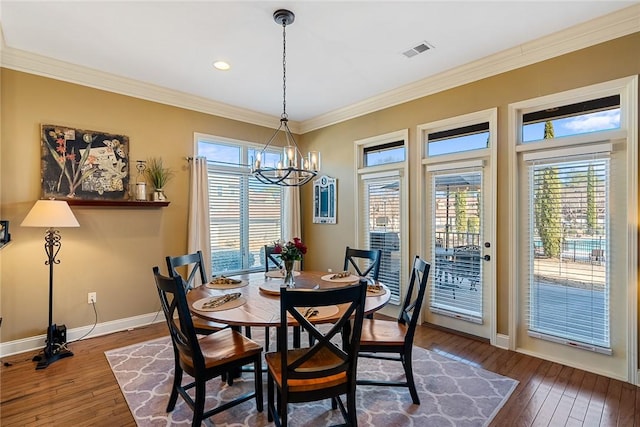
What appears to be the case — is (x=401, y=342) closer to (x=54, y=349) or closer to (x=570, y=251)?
(x=570, y=251)

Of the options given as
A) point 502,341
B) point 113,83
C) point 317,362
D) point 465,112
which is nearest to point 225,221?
point 113,83

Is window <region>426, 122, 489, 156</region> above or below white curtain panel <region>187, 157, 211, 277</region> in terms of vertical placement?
above

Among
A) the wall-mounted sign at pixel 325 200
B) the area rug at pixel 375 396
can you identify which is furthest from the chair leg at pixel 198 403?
the wall-mounted sign at pixel 325 200

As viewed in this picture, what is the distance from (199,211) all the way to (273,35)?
2.45 meters

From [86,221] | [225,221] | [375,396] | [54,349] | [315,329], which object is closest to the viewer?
[315,329]

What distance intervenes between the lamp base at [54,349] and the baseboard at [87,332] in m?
0.15

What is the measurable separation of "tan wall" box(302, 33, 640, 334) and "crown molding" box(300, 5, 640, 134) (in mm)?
56

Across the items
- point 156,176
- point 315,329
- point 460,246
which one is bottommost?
point 315,329

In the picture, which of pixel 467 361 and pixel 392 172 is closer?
pixel 467 361

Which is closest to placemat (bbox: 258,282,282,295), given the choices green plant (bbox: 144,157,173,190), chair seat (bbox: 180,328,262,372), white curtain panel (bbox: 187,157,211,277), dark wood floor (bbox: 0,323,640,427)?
chair seat (bbox: 180,328,262,372)

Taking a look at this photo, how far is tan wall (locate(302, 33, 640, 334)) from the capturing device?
2723mm

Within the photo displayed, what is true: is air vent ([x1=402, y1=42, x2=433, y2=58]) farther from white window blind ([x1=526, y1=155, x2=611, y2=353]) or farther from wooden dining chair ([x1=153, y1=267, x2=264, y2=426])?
wooden dining chair ([x1=153, y1=267, x2=264, y2=426])

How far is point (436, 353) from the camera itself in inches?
126

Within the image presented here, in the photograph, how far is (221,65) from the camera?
3424mm
